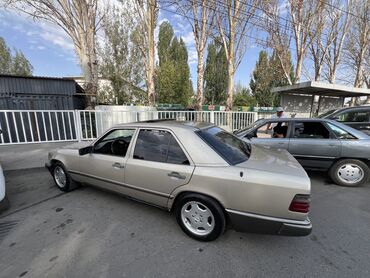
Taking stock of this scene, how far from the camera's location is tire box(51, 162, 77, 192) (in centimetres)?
366

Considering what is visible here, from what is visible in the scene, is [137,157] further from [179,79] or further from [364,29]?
[179,79]

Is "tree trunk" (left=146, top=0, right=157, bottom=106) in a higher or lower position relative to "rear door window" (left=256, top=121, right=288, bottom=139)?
higher

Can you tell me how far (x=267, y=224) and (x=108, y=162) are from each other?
238 centimetres

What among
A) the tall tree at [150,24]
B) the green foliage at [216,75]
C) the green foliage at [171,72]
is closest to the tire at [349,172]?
the tall tree at [150,24]

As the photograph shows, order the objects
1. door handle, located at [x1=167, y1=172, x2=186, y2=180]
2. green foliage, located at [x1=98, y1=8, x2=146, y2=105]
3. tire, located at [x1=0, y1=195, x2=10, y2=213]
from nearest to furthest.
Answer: door handle, located at [x1=167, y1=172, x2=186, y2=180] → tire, located at [x1=0, y1=195, x2=10, y2=213] → green foliage, located at [x1=98, y1=8, x2=146, y2=105]

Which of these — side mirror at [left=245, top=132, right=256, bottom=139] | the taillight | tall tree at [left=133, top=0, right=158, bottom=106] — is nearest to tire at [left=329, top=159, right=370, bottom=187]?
side mirror at [left=245, top=132, right=256, bottom=139]

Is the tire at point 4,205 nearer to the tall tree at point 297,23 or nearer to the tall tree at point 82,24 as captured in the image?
the tall tree at point 82,24

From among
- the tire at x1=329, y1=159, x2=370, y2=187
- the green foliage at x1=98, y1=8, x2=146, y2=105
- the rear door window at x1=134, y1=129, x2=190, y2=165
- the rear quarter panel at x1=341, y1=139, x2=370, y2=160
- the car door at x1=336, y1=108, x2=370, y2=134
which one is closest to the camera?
the rear door window at x1=134, y1=129, x2=190, y2=165

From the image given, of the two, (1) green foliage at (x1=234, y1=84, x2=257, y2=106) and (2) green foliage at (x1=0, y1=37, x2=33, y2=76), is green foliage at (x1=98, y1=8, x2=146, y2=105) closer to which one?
(2) green foliage at (x1=0, y1=37, x2=33, y2=76)

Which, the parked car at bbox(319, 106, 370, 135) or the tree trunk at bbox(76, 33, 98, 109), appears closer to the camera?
the parked car at bbox(319, 106, 370, 135)

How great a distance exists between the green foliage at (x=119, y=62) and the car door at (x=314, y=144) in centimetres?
1459

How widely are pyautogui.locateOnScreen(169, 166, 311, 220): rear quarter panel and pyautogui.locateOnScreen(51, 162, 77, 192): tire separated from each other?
2.75m

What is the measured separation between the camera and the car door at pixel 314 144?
401cm

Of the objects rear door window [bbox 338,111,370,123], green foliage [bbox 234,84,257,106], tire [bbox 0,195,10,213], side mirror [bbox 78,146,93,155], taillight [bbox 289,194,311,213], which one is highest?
green foliage [bbox 234,84,257,106]
